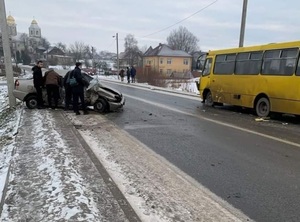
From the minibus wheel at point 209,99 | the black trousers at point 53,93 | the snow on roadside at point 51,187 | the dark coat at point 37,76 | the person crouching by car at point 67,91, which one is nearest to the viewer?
the snow on roadside at point 51,187

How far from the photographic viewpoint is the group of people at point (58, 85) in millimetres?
11102

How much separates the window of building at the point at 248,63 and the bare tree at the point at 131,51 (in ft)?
262

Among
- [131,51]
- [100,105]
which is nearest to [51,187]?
[100,105]

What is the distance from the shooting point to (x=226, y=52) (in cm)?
1431

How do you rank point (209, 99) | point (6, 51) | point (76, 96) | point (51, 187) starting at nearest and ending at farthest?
point (51, 187)
point (76, 96)
point (6, 51)
point (209, 99)

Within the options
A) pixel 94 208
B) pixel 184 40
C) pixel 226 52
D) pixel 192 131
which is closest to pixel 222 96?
pixel 226 52

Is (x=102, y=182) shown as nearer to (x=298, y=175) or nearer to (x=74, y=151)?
(x=74, y=151)

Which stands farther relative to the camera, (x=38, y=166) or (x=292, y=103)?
(x=292, y=103)

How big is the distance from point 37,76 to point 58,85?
2.73 feet

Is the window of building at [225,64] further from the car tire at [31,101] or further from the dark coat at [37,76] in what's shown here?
the car tire at [31,101]

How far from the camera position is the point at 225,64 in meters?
14.2

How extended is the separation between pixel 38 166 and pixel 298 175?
4459mm

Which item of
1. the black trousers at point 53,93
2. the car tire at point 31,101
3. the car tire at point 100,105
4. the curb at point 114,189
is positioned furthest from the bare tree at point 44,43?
the curb at point 114,189

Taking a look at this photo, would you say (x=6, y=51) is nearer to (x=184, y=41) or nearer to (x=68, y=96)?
(x=68, y=96)
